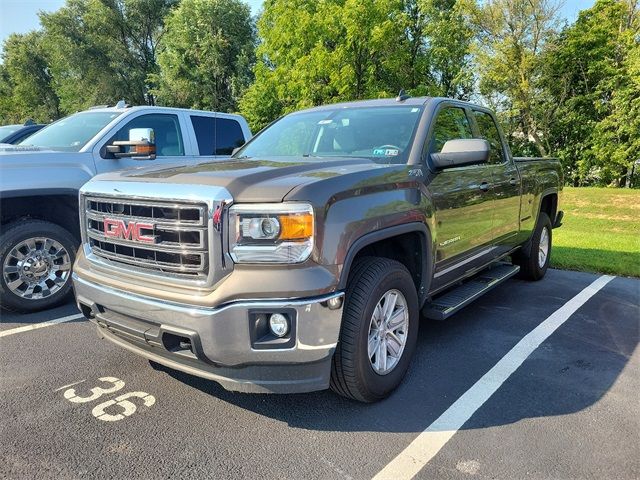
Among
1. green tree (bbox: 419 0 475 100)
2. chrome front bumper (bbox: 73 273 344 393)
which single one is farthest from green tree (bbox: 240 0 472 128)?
chrome front bumper (bbox: 73 273 344 393)

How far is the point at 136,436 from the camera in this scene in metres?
2.71

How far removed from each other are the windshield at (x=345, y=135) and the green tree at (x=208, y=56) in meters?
27.8

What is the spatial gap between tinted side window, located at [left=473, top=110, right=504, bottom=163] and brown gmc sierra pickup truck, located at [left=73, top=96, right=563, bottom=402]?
4.03ft

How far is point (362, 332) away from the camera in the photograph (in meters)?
2.78

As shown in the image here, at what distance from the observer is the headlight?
249cm

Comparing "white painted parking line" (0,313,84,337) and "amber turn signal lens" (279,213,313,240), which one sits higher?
"amber turn signal lens" (279,213,313,240)

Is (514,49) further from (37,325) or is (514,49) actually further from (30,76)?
(30,76)

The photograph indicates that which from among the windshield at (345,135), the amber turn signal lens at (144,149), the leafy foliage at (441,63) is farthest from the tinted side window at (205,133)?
the leafy foliage at (441,63)

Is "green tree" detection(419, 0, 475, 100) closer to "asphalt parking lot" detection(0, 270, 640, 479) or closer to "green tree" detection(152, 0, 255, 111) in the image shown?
"green tree" detection(152, 0, 255, 111)

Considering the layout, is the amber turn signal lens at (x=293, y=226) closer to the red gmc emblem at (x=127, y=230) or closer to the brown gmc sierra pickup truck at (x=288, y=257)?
the brown gmc sierra pickup truck at (x=288, y=257)

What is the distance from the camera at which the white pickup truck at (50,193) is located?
181 inches

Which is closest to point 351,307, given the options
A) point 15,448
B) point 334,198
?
point 334,198

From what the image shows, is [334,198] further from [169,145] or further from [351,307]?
[169,145]

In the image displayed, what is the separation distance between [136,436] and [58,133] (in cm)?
442
